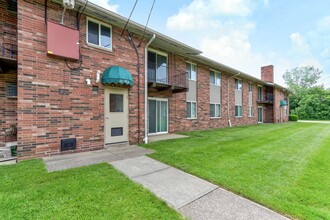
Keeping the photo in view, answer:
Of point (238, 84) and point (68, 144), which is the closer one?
point (68, 144)

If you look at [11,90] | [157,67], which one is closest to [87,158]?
[11,90]

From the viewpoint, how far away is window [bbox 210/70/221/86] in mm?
14023

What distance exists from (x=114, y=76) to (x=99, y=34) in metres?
2.08

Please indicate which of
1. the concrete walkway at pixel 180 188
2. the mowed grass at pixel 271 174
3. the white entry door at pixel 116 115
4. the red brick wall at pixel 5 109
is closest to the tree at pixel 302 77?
the mowed grass at pixel 271 174

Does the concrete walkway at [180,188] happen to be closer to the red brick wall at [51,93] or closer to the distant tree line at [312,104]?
the red brick wall at [51,93]

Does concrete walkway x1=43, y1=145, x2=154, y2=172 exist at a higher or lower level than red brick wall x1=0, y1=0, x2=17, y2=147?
lower

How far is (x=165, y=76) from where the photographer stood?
1041 cm

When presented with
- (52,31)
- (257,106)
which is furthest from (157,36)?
(257,106)

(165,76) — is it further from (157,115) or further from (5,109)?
(5,109)

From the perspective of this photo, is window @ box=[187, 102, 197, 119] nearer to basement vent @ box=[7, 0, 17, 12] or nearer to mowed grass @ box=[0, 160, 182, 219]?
mowed grass @ box=[0, 160, 182, 219]

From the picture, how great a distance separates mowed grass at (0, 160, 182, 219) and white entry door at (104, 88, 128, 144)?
2.95 m

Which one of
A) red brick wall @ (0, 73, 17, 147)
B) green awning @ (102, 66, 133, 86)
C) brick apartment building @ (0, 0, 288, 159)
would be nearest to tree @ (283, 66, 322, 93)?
brick apartment building @ (0, 0, 288, 159)

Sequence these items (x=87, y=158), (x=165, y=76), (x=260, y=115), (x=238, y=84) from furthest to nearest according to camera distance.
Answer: (x=260, y=115), (x=238, y=84), (x=165, y=76), (x=87, y=158)

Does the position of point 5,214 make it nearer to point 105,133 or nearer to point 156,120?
point 105,133
